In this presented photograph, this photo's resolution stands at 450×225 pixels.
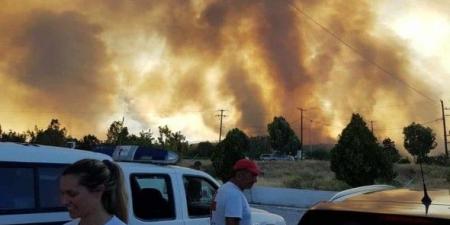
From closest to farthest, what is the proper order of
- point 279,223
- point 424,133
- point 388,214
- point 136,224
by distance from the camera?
1. point 388,214
2. point 136,224
3. point 279,223
4. point 424,133

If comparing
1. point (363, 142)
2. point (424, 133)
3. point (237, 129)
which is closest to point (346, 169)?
point (363, 142)

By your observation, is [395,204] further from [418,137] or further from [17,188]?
[418,137]

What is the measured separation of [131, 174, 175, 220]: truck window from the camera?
6336 millimetres

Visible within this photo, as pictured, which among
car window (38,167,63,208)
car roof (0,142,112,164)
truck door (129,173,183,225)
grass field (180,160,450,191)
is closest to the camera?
car roof (0,142,112,164)

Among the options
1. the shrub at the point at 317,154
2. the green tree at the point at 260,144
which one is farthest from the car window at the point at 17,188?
the green tree at the point at 260,144

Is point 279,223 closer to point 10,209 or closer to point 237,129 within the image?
point 10,209

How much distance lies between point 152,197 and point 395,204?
3667 millimetres

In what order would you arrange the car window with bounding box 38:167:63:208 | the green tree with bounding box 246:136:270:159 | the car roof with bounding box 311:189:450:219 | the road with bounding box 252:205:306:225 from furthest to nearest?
the green tree with bounding box 246:136:270:159 < the road with bounding box 252:205:306:225 < the car window with bounding box 38:167:63:208 < the car roof with bounding box 311:189:450:219

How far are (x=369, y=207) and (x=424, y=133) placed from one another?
8465cm

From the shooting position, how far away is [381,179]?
29.9m

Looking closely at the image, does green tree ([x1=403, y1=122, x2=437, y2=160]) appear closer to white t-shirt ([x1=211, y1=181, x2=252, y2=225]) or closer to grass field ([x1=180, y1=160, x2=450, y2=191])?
grass field ([x1=180, y1=160, x2=450, y2=191])

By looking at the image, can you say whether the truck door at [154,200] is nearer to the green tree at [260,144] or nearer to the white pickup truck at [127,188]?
the white pickup truck at [127,188]

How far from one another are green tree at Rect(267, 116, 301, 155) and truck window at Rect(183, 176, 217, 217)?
325 feet

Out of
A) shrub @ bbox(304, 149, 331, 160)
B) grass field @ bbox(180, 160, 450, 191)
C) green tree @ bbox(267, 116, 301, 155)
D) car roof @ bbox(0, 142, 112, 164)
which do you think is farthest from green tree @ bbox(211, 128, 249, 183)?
green tree @ bbox(267, 116, 301, 155)
